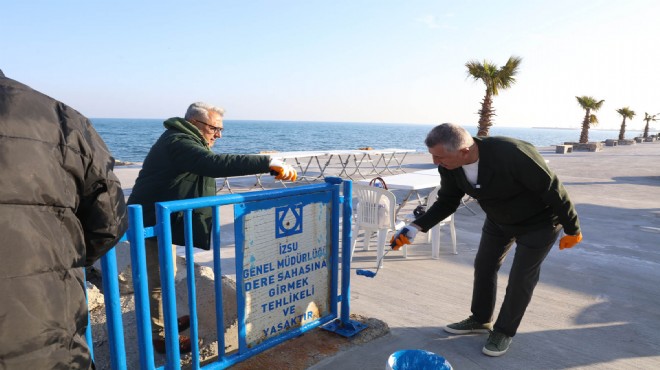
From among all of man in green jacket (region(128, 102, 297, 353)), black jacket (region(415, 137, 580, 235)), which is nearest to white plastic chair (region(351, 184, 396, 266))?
black jacket (region(415, 137, 580, 235))

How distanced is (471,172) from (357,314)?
1.59 meters

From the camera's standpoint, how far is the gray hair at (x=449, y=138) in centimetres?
285

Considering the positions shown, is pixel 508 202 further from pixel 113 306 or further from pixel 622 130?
pixel 622 130

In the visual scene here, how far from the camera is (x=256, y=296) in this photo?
9.22 feet

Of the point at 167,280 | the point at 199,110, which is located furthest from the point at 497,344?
the point at 199,110

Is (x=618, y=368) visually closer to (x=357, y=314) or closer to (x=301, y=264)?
(x=357, y=314)

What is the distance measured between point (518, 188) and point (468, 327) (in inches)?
48.8

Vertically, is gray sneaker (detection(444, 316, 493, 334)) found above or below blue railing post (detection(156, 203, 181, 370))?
below

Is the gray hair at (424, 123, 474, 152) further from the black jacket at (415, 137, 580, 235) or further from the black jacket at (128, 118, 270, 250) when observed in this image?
the black jacket at (128, 118, 270, 250)

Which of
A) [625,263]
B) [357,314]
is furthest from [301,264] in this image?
[625,263]

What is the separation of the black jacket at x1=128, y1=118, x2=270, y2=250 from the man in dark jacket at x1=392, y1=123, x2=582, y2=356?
1238mm

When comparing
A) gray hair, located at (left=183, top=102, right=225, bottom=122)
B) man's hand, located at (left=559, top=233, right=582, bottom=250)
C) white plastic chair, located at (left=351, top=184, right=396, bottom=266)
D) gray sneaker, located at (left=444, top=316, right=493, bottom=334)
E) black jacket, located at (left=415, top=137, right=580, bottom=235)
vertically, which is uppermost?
gray hair, located at (left=183, top=102, right=225, bottom=122)

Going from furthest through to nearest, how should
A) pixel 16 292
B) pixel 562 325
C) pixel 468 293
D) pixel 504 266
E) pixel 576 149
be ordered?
pixel 576 149, pixel 504 266, pixel 468 293, pixel 562 325, pixel 16 292

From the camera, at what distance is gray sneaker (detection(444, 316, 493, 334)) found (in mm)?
3525
